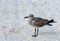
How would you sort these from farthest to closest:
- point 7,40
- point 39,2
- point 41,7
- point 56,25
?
1. point 39,2
2. point 41,7
3. point 56,25
4. point 7,40

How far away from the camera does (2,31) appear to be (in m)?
7.13

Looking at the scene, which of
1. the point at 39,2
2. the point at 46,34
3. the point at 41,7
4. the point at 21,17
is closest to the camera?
the point at 46,34

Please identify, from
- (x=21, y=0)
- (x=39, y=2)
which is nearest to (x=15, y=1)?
(x=21, y=0)

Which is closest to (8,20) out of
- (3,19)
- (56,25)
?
(3,19)

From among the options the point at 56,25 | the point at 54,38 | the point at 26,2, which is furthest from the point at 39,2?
the point at 54,38

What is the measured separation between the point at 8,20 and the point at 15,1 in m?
2.11

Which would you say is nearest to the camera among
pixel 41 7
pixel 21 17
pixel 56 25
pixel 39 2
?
pixel 56 25

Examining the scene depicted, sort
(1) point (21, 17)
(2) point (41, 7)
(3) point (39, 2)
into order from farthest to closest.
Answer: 1. (3) point (39, 2)
2. (2) point (41, 7)
3. (1) point (21, 17)

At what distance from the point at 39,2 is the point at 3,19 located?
7.14 ft

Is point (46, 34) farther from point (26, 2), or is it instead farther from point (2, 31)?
point (26, 2)

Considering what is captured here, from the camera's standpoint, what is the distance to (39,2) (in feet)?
32.2

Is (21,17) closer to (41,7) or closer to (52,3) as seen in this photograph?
(41,7)

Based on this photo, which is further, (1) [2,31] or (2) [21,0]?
(2) [21,0]

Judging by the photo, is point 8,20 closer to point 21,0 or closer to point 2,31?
point 2,31
